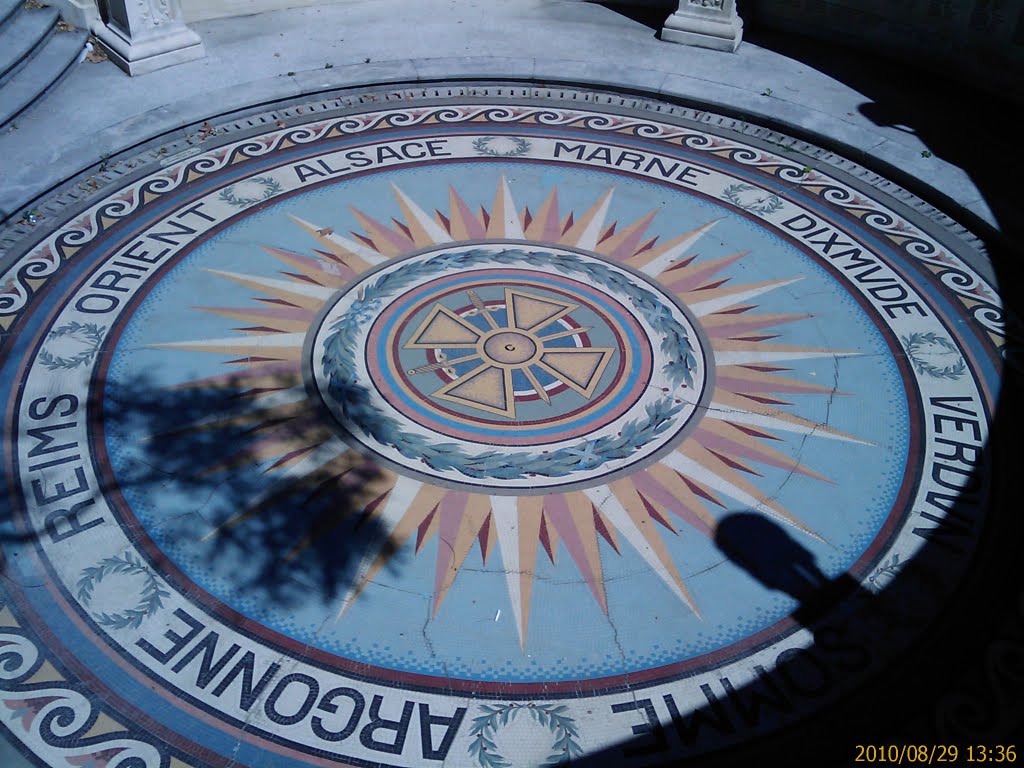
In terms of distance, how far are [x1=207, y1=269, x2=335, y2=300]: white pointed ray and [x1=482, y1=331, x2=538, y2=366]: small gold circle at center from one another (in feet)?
4.74

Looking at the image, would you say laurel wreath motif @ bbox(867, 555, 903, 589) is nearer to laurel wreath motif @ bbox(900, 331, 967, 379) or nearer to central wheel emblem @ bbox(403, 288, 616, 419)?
laurel wreath motif @ bbox(900, 331, 967, 379)

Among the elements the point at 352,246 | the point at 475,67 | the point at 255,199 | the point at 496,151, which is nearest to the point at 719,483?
the point at 352,246

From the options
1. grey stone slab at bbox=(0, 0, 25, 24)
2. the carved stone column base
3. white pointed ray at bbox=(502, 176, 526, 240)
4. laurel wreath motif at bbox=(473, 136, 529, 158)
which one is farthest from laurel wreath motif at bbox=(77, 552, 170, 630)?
grey stone slab at bbox=(0, 0, 25, 24)

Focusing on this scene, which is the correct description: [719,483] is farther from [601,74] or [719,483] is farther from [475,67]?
[475,67]

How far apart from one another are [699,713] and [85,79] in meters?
9.26

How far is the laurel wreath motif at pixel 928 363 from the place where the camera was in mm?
7566

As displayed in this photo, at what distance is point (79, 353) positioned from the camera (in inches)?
294

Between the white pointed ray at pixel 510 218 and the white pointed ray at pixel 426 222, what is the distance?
53 cm

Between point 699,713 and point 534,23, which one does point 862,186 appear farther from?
point 699,713

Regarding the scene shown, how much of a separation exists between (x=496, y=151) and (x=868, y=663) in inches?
244

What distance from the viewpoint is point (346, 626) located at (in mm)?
5766

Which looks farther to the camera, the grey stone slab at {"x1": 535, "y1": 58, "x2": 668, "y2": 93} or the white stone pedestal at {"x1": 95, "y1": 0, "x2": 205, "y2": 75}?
the grey stone slab at {"x1": 535, "y1": 58, "x2": 668, "y2": 93}

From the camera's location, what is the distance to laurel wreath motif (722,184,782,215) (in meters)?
9.26

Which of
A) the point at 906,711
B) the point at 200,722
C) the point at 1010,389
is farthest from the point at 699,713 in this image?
the point at 1010,389
